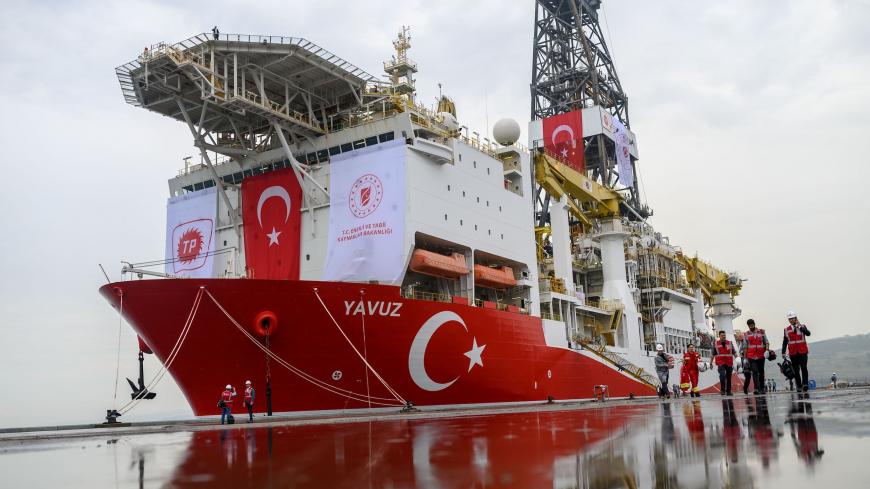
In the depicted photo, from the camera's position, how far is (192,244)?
25.9 metres

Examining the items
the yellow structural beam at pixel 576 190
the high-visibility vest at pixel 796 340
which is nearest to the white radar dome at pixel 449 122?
the yellow structural beam at pixel 576 190

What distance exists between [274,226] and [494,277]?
7.69 m

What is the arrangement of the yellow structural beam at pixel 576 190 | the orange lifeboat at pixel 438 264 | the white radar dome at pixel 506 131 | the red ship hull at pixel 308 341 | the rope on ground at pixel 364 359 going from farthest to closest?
the yellow structural beam at pixel 576 190 < the white radar dome at pixel 506 131 < the orange lifeboat at pixel 438 264 < the rope on ground at pixel 364 359 < the red ship hull at pixel 308 341

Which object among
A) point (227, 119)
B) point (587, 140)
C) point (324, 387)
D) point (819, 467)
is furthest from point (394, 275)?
point (587, 140)

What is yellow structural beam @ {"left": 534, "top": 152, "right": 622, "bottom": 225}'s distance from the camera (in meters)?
32.2

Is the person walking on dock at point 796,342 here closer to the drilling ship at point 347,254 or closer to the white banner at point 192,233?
the drilling ship at point 347,254

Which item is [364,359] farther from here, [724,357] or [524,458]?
[524,458]

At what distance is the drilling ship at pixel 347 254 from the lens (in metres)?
18.0

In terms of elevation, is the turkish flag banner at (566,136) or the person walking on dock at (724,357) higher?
the turkish flag banner at (566,136)

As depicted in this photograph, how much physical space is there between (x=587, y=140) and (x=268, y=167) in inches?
1045

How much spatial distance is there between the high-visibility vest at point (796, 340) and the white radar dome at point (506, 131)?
54.1 ft

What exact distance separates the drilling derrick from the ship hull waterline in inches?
1157

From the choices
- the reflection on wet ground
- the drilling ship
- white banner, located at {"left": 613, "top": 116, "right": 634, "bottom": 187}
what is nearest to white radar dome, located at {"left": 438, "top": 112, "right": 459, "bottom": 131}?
the drilling ship

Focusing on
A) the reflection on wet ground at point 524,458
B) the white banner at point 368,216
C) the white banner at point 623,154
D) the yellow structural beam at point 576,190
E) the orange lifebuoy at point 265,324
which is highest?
the white banner at point 623,154
